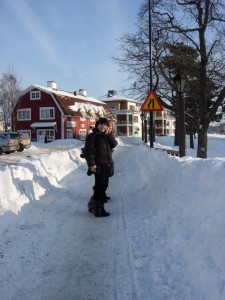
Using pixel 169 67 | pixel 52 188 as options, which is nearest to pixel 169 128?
pixel 169 67

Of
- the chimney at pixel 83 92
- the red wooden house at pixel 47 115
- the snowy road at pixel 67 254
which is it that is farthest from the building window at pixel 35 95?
the snowy road at pixel 67 254

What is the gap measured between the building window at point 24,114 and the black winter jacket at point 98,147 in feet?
161

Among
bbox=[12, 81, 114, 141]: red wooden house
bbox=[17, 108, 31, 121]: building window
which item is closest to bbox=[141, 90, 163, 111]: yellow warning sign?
bbox=[12, 81, 114, 141]: red wooden house

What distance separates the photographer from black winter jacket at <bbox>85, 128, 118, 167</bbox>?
23.9 feet

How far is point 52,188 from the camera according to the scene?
387 inches

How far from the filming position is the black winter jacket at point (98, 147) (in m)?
7.28

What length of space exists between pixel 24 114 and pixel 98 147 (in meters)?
49.7

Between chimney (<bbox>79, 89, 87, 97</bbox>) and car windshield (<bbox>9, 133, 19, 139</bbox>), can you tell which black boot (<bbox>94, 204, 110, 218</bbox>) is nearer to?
car windshield (<bbox>9, 133, 19, 139</bbox>)

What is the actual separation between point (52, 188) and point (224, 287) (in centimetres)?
708

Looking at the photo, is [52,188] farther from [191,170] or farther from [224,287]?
[224,287]

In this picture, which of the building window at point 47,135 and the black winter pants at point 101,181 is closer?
the black winter pants at point 101,181

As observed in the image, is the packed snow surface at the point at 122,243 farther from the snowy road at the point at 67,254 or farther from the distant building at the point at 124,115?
the distant building at the point at 124,115

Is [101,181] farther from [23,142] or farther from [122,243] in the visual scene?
[23,142]

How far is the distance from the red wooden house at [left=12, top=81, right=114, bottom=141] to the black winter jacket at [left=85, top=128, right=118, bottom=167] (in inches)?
1743
